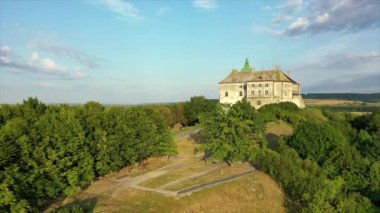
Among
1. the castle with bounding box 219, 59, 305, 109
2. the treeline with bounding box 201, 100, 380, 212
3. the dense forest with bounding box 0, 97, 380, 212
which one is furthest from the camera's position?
the castle with bounding box 219, 59, 305, 109

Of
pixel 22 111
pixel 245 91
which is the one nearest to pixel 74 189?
pixel 22 111

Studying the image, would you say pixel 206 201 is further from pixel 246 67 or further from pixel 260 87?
pixel 246 67

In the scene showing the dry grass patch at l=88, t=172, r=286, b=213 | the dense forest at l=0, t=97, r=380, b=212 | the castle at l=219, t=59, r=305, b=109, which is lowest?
the dry grass patch at l=88, t=172, r=286, b=213

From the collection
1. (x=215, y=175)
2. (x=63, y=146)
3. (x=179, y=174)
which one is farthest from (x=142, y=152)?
(x=63, y=146)

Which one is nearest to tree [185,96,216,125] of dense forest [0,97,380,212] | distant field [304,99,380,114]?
dense forest [0,97,380,212]

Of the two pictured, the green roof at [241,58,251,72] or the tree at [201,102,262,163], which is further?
the green roof at [241,58,251,72]

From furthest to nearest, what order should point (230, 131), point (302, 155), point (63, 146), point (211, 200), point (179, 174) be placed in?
point (302, 155), point (230, 131), point (179, 174), point (211, 200), point (63, 146)

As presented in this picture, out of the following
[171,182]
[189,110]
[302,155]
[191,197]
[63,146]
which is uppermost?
[189,110]

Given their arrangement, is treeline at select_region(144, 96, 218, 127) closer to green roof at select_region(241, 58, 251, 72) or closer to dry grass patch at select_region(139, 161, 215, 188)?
green roof at select_region(241, 58, 251, 72)
